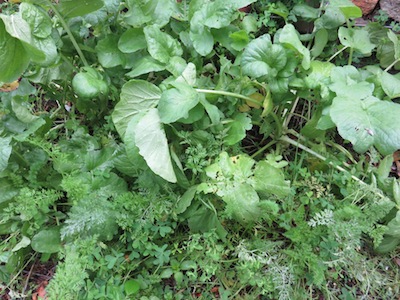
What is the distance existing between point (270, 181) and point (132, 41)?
2.52ft

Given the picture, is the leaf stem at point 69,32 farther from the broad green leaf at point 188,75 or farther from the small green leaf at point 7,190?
the small green leaf at point 7,190

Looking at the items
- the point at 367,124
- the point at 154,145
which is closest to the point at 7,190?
the point at 154,145

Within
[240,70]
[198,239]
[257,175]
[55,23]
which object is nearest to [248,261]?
[198,239]

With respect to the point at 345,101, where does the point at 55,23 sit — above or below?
above

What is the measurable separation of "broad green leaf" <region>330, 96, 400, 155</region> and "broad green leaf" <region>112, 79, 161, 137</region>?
63 centimetres

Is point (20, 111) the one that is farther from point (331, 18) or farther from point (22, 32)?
point (331, 18)

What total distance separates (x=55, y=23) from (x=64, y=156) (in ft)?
1.85

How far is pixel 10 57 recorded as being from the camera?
123 centimetres

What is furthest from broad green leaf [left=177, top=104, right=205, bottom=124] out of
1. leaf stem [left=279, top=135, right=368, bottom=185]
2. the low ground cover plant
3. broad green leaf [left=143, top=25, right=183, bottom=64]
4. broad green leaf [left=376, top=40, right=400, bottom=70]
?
broad green leaf [left=376, top=40, right=400, bottom=70]

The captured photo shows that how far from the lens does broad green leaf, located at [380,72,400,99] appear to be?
4.96 feet

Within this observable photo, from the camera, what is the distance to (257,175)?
143 centimetres

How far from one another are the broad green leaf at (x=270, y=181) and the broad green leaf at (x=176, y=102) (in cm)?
33

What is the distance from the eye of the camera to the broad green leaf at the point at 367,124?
128 cm

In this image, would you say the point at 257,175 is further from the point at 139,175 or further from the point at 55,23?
the point at 55,23
